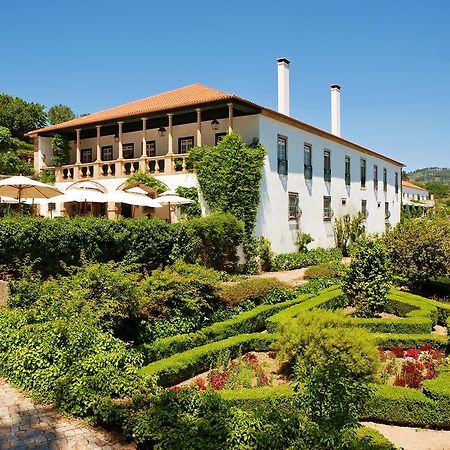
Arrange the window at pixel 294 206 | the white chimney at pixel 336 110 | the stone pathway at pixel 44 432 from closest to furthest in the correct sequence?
the stone pathway at pixel 44 432 < the window at pixel 294 206 < the white chimney at pixel 336 110

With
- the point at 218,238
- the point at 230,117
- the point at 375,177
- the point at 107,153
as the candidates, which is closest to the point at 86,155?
the point at 107,153

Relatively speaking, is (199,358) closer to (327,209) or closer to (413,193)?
(327,209)

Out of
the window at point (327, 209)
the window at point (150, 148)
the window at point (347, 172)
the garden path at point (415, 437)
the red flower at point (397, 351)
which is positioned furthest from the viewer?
the window at point (347, 172)

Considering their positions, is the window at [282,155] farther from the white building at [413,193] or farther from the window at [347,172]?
the white building at [413,193]

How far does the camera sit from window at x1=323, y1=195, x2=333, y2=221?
28.2 m

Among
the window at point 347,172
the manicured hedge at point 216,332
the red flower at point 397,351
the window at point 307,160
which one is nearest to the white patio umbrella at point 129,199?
the manicured hedge at point 216,332

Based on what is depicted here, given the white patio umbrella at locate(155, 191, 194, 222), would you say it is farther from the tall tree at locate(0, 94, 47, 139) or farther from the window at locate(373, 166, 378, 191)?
the tall tree at locate(0, 94, 47, 139)

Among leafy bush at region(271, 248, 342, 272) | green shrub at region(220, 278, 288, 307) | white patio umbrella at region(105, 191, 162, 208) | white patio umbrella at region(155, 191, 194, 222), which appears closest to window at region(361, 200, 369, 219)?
leafy bush at region(271, 248, 342, 272)

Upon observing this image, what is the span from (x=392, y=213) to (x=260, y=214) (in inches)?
964

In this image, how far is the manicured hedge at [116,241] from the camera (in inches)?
476

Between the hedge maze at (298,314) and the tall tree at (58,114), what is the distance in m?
45.8

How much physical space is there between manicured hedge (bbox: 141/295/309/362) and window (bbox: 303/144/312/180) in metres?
12.4

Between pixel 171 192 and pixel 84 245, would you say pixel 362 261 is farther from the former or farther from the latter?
Result: pixel 171 192

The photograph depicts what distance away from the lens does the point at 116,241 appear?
1440 centimetres
